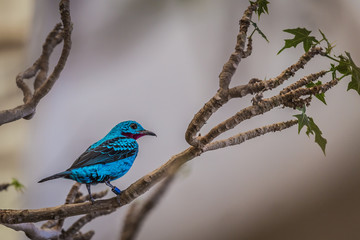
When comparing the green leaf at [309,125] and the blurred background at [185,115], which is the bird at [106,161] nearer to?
the green leaf at [309,125]

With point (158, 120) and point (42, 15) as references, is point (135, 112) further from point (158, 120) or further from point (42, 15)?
point (42, 15)

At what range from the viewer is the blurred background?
1391mm

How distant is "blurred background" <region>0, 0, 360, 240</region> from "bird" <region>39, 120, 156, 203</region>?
0.55 metres

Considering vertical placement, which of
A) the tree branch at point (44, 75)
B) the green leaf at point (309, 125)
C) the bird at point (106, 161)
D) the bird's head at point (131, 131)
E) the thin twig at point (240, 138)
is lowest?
the green leaf at point (309, 125)

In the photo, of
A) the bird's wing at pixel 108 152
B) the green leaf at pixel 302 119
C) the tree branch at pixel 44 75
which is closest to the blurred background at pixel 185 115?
the tree branch at pixel 44 75

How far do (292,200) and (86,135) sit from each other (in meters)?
0.79

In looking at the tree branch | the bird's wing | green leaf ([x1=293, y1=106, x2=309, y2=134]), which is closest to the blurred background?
the tree branch

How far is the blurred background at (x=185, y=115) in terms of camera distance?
1.39 meters

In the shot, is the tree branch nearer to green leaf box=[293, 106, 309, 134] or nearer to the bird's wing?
the bird's wing

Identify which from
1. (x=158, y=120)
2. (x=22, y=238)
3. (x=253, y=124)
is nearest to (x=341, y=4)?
(x=253, y=124)

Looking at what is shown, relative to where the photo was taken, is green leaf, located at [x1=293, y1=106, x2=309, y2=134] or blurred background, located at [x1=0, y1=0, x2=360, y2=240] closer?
green leaf, located at [x1=293, y1=106, x2=309, y2=134]

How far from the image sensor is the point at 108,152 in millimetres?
852

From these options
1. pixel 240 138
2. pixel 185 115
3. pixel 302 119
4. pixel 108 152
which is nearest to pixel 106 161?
pixel 108 152

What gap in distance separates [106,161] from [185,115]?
67 cm
